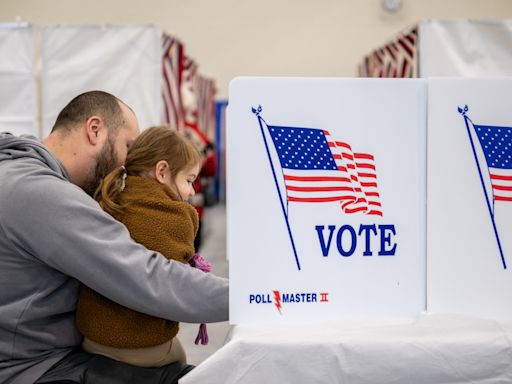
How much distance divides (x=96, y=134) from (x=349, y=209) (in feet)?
2.56

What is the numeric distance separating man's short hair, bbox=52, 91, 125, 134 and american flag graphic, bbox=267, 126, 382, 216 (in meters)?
0.65

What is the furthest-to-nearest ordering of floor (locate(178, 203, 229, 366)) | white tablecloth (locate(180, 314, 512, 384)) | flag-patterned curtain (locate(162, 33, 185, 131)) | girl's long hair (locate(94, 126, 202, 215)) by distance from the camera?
flag-patterned curtain (locate(162, 33, 185, 131)) < floor (locate(178, 203, 229, 366)) < girl's long hair (locate(94, 126, 202, 215)) < white tablecloth (locate(180, 314, 512, 384))

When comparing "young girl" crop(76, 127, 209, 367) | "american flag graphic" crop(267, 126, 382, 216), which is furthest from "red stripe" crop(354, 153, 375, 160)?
"young girl" crop(76, 127, 209, 367)

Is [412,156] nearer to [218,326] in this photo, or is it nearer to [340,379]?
[340,379]

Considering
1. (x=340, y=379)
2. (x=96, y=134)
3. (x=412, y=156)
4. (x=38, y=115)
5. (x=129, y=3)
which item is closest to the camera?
(x=340, y=379)

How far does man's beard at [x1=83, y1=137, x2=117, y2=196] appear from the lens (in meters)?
1.69

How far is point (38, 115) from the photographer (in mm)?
4305

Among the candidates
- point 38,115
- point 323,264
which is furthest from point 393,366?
point 38,115

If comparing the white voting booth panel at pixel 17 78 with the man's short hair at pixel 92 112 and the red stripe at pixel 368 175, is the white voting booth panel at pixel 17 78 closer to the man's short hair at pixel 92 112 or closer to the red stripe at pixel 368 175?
the man's short hair at pixel 92 112

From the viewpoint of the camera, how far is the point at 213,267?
5.47m

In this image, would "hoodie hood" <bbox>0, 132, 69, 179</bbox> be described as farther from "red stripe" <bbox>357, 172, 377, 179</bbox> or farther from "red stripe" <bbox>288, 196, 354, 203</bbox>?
"red stripe" <bbox>357, 172, 377, 179</bbox>

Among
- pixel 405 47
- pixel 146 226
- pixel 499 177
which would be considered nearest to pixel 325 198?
pixel 499 177

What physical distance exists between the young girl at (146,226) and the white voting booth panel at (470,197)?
23.0 inches

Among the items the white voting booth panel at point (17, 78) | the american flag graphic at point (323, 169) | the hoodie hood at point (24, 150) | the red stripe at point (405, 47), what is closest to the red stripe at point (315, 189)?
the american flag graphic at point (323, 169)
